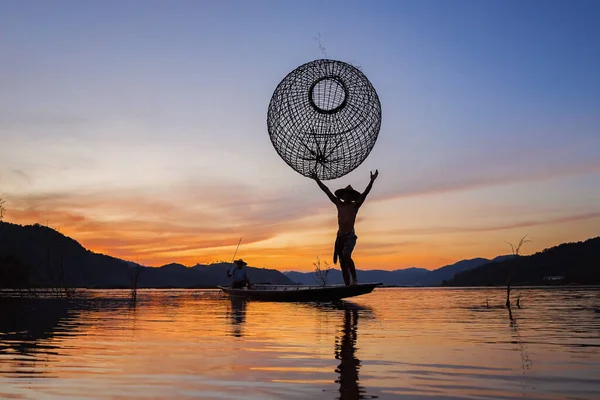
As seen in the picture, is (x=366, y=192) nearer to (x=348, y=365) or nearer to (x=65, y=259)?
(x=348, y=365)

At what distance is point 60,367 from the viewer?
748 centimetres

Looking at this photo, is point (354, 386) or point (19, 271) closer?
point (354, 386)

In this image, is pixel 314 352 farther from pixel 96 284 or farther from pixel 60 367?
pixel 96 284

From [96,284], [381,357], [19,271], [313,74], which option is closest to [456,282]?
[96,284]

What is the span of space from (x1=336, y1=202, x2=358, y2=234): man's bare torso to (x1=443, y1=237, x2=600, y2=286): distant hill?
10659cm

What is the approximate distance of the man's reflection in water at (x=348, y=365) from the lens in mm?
5865

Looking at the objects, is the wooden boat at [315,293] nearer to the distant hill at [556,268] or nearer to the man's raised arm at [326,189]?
the man's raised arm at [326,189]

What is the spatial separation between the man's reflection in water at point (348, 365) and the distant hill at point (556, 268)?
12020 centimetres

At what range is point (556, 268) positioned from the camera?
146 m

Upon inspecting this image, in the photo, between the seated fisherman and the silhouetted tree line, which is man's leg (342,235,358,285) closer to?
the seated fisherman

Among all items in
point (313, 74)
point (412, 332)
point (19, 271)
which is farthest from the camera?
point (19, 271)

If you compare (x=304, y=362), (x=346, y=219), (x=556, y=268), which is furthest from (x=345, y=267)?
(x=556, y=268)

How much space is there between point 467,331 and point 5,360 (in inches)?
316

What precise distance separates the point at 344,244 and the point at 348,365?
17650 millimetres
